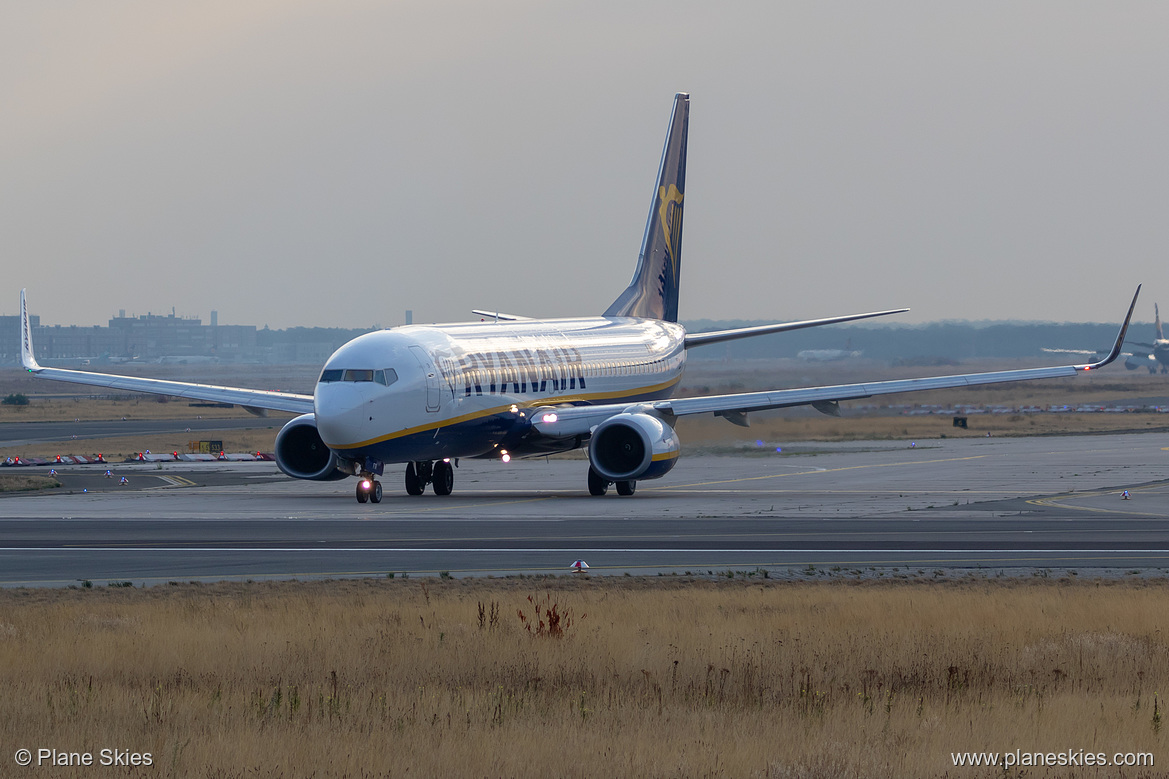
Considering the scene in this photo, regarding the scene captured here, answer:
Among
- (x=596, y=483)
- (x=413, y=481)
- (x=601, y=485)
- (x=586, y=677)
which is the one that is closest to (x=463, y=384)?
(x=413, y=481)

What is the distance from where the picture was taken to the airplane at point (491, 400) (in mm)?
37469

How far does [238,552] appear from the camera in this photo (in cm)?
2730

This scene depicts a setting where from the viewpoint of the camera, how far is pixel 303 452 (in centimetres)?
4175

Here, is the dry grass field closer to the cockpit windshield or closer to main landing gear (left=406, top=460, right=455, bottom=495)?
the cockpit windshield

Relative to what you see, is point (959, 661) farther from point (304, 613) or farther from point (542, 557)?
point (542, 557)

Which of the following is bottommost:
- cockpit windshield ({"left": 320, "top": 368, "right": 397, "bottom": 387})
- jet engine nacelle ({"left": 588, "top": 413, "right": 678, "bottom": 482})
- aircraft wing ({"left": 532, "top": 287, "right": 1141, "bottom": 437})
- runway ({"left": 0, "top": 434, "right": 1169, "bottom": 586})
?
runway ({"left": 0, "top": 434, "right": 1169, "bottom": 586})

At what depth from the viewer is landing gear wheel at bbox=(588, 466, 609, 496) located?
41.2 metres

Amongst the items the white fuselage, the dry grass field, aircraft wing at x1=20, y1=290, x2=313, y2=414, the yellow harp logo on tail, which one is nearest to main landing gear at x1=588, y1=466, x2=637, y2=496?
the white fuselage

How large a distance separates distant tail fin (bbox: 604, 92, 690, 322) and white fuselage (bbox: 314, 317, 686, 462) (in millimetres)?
6249

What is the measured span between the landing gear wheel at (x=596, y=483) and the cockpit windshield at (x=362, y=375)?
6848 mm

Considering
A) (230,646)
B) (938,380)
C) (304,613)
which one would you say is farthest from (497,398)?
(230,646)

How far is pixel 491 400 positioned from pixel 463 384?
1389 mm

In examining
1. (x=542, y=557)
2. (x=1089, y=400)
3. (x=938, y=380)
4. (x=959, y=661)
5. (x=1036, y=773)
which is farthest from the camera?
(x=1089, y=400)

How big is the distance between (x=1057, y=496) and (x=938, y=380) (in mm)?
5260
